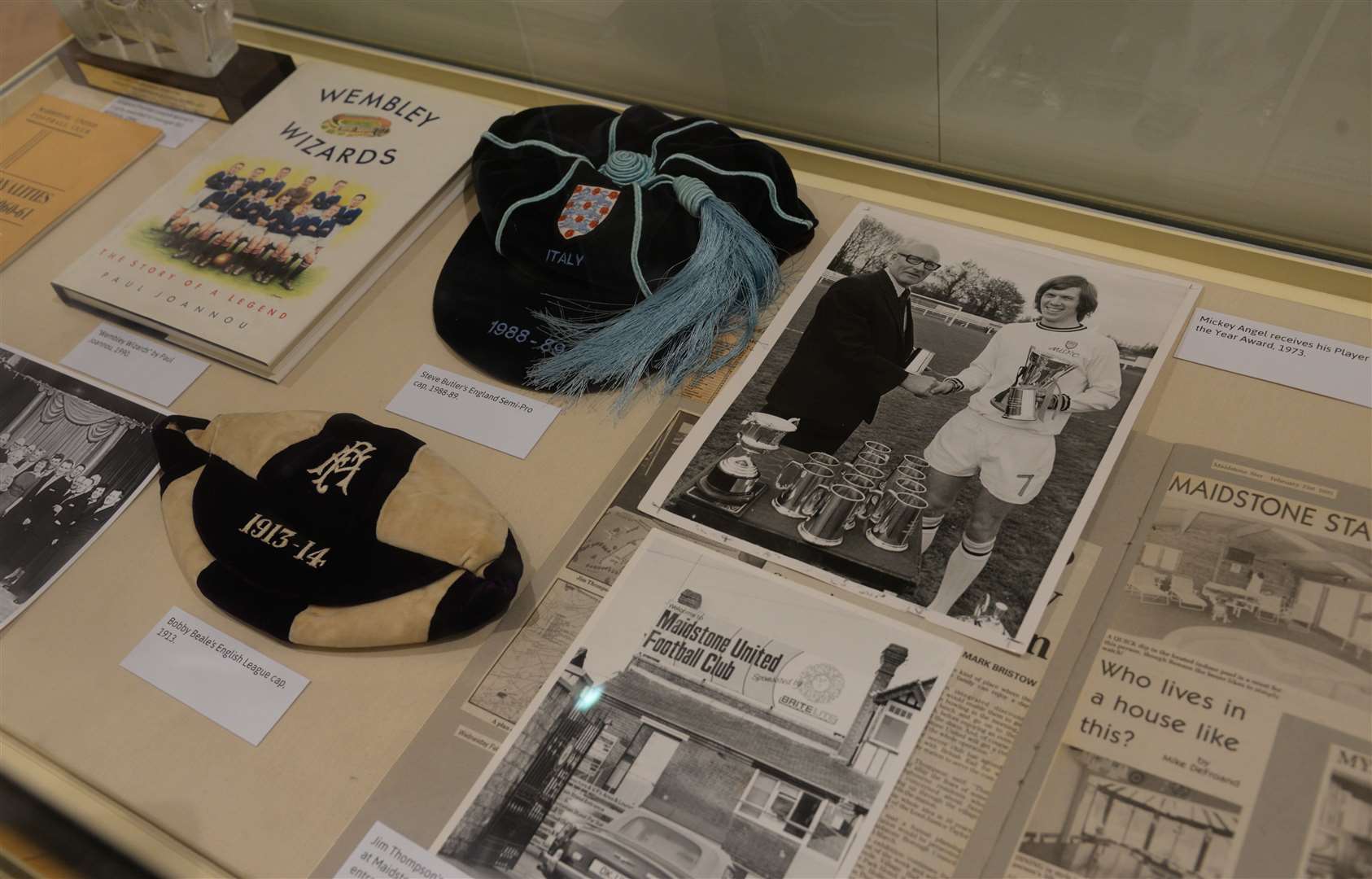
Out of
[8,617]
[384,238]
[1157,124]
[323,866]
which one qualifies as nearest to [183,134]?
[384,238]

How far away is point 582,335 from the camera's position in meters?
0.90

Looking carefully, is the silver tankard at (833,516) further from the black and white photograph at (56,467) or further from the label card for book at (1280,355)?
the black and white photograph at (56,467)

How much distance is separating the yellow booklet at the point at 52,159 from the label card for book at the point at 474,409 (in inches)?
19.2

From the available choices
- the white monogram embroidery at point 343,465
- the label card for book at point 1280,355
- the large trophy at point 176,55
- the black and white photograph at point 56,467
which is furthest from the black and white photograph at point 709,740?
the large trophy at point 176,55

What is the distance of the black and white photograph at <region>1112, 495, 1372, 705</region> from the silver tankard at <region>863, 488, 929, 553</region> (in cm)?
14

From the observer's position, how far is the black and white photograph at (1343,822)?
586mm

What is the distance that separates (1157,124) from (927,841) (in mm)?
585

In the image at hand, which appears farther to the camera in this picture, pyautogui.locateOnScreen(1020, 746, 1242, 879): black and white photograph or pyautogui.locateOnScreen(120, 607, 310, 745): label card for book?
pyautogui.locateOnScreen(120, 607, 310, 745): label card for book

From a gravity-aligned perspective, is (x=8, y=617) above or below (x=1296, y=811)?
below

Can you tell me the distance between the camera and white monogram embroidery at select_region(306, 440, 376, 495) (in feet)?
2.64

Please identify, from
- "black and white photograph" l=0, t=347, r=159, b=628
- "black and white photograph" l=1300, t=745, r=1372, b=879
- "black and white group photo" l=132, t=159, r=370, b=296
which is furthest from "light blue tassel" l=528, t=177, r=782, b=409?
"black and white photograph" l=1300, t=745, r=1372, b=879

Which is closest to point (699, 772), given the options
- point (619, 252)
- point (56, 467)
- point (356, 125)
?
point (619, 252)

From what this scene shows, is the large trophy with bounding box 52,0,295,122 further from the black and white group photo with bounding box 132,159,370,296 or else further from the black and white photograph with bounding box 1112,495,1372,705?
the black and white photograph with bounding box 1112,495,1372,705

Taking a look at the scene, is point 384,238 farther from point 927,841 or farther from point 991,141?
point 927,841
